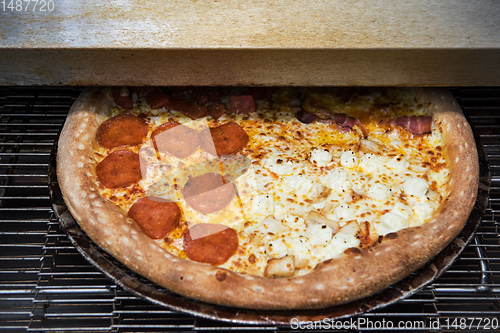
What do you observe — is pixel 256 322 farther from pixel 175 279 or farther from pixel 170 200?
pixel 170 200

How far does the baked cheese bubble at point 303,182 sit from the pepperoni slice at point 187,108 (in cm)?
6

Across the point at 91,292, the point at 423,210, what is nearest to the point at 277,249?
the point at 423,210

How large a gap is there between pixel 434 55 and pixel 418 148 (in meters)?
0.73

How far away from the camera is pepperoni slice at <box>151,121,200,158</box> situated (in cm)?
264

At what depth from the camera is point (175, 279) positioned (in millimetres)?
1984

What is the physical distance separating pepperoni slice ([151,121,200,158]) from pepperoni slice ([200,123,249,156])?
0.07 meters

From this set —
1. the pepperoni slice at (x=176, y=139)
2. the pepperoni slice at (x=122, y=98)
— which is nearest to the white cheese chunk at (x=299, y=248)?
the pepperoni slice at (x=176, y=139)

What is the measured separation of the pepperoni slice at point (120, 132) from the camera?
2.68m

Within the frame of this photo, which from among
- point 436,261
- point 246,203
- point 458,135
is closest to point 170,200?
point 246,203

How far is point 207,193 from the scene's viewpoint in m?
2.38

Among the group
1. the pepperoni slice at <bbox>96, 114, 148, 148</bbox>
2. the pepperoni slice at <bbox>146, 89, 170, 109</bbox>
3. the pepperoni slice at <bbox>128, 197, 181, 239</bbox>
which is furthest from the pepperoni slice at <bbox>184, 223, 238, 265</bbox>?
the pepperoni slice at <bbox>146, 89, 170, 109</bbox>

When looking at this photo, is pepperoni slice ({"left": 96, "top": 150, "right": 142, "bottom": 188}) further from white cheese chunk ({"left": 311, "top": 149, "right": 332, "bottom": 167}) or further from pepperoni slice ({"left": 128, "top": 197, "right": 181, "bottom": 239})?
white cheese chunk ({"left": 311, "top": 149, "right": 332, "bottom": 167})

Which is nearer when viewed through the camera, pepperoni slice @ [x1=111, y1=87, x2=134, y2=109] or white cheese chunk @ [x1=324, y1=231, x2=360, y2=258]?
white cheese chunk @ [x1=324, y1=231, x2=360, y2=258]

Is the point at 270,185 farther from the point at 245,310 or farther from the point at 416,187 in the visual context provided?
the point at 416,187
